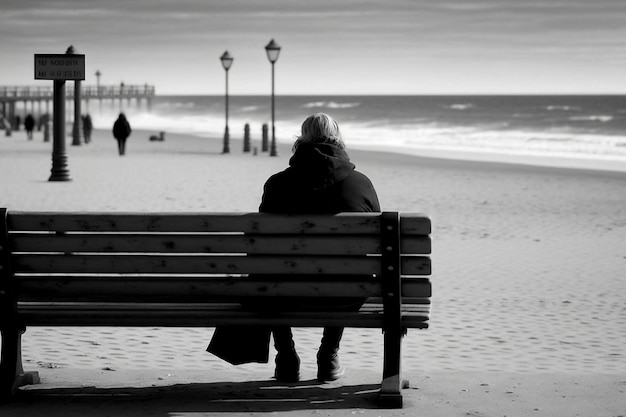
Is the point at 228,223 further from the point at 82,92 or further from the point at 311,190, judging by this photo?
the point at 82,92

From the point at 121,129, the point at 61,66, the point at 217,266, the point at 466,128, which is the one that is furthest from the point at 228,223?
the point at 466,128

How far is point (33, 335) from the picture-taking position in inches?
255

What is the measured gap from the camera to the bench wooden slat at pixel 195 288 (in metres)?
4.68

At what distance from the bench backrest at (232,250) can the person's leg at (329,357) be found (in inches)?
21.2

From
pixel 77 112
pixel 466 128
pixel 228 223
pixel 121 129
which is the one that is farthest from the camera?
pixel 466 128

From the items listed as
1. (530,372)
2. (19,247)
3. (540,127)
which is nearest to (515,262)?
(530,372)

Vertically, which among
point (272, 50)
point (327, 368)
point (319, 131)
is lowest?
point (327, 368)

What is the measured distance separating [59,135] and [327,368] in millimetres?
14588

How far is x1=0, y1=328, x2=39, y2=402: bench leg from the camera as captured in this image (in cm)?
484

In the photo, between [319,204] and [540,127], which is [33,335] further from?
[540,127]

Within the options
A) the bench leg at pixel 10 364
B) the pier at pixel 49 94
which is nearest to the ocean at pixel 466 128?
the pier at pixel 49 94

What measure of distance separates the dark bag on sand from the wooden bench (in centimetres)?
29

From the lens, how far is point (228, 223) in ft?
15.1

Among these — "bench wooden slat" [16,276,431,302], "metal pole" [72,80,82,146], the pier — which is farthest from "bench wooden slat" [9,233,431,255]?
the pier
